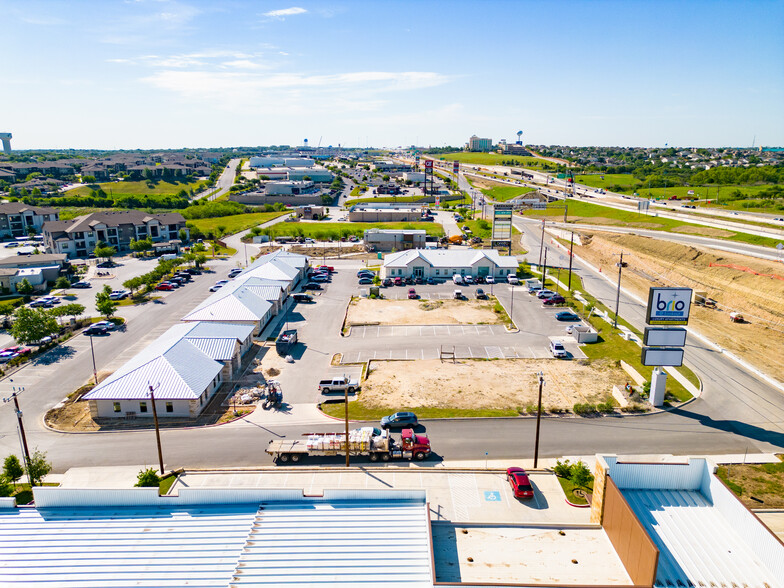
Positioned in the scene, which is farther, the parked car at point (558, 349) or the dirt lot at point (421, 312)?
the dirt lot at point (421, 312)

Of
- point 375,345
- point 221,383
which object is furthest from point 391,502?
point 375,345

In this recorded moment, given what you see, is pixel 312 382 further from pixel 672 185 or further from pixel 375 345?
pixel 672 185

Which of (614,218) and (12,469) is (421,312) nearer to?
(12,469)

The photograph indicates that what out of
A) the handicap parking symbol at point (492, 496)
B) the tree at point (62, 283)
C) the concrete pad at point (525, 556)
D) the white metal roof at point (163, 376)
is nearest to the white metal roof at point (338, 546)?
the concrete pad at point (525, 556)

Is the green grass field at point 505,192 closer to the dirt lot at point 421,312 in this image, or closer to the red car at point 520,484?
the dirt lot at point 421,312

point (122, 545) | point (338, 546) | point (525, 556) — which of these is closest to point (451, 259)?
point (525, 556)

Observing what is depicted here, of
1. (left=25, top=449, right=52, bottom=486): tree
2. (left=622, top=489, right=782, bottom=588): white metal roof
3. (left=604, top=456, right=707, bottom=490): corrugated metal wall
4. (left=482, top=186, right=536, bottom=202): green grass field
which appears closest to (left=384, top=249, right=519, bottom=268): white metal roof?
(left=25, top=449, right=52, bottom=486): tree
